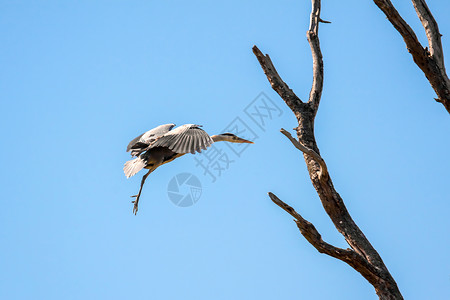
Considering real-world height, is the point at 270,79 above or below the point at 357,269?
above

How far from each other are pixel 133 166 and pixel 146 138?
22.3 inches

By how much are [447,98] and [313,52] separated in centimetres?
148

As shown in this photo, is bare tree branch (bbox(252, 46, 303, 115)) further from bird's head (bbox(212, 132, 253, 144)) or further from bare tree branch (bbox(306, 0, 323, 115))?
bird's head (bbox(212, 132, 253, 144))

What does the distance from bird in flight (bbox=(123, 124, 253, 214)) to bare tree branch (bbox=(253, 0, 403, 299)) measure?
1.00 metres

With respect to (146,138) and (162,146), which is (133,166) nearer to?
→ (162,146)

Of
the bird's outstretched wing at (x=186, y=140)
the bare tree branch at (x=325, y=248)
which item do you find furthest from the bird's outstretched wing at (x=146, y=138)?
the bare tree branch at (x=325, y=248)

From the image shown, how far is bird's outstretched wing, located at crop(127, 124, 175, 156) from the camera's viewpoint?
7.13 metres

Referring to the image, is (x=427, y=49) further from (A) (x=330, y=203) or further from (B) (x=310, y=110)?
(A) (x=330, y=203)

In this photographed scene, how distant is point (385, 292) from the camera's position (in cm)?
562

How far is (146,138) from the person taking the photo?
7418mm

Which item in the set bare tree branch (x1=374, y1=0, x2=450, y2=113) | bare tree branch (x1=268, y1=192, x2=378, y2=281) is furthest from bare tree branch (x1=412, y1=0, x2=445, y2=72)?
bare tree branch (x1=268, y1=192, x2=378, y2=281)

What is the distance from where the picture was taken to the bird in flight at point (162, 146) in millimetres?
6516

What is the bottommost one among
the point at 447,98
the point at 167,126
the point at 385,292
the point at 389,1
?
the point at 385,292

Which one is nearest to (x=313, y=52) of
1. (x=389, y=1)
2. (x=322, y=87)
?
(x=322, y=87)
